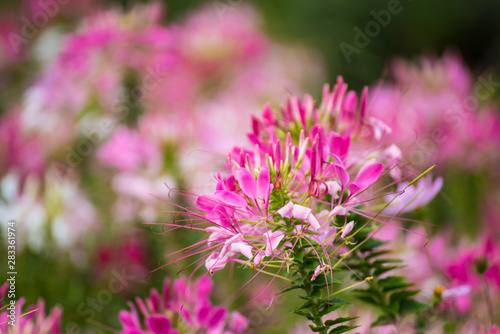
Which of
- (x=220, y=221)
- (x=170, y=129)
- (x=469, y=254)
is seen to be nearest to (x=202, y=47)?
(x=170, y=129)

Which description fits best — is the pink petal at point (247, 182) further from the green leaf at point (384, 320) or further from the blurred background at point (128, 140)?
the green leaf at point (384, 320)

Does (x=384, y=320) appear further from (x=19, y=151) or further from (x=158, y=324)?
(x=19, y=151)

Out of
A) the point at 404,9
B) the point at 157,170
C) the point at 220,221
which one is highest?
the point at 220,221

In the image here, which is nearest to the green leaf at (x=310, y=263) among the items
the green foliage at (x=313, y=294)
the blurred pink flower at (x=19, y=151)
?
the green foliage at (x=313, y=294)

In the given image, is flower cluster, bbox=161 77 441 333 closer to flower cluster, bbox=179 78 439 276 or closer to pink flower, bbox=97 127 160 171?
flower cluster, bbox=179 78 439 276

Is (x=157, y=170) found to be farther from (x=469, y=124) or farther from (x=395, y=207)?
(x=469, y=124)

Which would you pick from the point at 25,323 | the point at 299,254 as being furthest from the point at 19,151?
the point at 299,254
